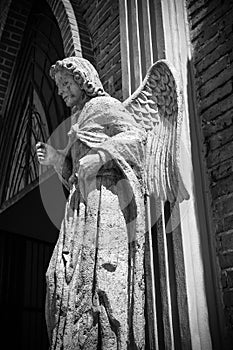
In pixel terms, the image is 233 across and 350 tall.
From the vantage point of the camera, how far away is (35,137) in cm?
541

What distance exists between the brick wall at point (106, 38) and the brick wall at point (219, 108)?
2.60ft

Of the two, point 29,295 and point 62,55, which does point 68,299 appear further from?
point 29,295

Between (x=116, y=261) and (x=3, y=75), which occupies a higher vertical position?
(x=3, y=75)

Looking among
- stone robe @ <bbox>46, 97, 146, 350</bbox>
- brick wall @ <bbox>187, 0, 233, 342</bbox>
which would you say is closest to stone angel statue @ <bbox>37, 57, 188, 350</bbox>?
stone robe @ <bbox>46, 97, 146, 350</bbox>

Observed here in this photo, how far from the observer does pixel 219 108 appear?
2.34m

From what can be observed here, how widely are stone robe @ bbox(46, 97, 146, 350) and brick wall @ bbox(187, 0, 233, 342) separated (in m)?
0.44

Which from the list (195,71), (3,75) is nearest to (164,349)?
(195,71)

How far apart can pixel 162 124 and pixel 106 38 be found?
167 centimetres

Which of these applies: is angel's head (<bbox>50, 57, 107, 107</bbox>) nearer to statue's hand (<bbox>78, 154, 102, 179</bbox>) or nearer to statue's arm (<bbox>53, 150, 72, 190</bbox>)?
statue's arm (<bbox>53, 150, 72, 190</bbox>)

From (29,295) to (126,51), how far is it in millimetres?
3787

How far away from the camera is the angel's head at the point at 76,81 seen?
231 cm

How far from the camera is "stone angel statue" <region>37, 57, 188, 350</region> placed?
178 centimetres

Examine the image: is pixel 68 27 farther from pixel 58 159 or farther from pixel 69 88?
pixel 58 159

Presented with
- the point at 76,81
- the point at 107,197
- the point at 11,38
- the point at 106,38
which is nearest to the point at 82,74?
the point at 76,81
